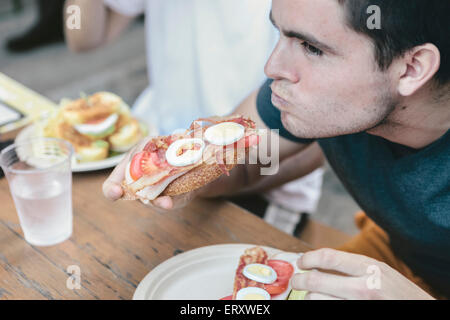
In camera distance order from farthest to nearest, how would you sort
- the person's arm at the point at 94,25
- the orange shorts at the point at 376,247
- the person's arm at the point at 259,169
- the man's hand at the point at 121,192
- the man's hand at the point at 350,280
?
1. the person's arm at the point at 94,25
2. the orange shorts at the point at 376,247
3. the person's arm at the point at 259,169
4. the man's hand at the point at 121,192
5. the man's hand at the point at 350,280

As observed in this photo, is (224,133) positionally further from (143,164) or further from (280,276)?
(280,276)

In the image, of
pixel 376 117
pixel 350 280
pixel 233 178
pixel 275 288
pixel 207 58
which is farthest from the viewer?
pixel 207 58

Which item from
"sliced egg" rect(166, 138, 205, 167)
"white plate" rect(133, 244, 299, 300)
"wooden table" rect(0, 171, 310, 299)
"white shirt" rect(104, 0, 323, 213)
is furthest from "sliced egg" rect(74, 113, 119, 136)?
"white plate" rect(133, 244, 299, 300)

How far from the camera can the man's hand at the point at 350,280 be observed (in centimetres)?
85

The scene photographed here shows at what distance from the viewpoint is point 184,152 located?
1.12 m

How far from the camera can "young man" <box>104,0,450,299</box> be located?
0.90m

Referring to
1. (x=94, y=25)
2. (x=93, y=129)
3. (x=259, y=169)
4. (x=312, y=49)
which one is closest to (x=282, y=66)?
(x=312, y=49)

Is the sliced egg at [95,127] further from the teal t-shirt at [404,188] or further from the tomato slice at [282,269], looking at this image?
the tomato slice at [282,269]

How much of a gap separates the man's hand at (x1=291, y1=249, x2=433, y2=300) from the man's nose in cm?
39

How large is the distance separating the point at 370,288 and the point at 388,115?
1.46ft

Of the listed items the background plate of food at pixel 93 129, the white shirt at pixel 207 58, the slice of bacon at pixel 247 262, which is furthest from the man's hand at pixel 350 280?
the white shirt at pixel 207 58

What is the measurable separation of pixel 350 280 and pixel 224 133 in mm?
453

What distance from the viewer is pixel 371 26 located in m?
0.94

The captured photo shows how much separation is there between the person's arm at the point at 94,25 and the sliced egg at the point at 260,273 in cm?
155
